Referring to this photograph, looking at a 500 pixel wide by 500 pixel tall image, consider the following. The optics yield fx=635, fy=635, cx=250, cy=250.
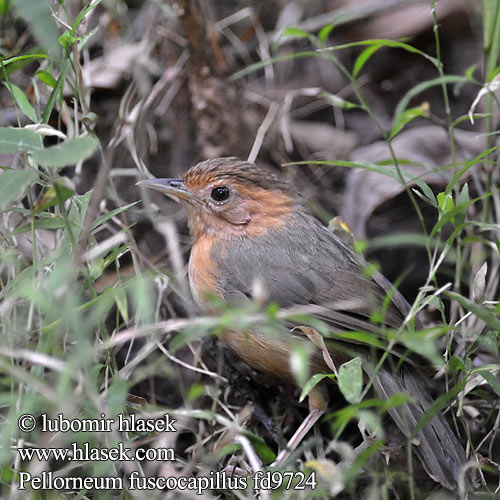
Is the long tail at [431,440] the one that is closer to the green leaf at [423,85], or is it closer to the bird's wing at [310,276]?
the bird's wing at [310,276]

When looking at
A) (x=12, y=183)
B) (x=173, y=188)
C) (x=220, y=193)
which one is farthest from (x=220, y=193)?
(x=12, y=183)

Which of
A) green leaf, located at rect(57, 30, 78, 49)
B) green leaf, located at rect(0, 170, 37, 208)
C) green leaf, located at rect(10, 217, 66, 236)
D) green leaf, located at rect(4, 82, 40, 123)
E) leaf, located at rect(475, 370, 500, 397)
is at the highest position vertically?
green leaf, located at rect(57, 30, 78, 49)

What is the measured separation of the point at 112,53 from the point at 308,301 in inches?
106

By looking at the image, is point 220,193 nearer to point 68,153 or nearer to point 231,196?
point 231,196

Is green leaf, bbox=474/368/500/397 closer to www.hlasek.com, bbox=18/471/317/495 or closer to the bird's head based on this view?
www.hlasek.com, bbox=18/471/317/495

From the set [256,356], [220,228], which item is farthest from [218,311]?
[220,228]

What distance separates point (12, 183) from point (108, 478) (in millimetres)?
1313

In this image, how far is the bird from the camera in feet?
9.98

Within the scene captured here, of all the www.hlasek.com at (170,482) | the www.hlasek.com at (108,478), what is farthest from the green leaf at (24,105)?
the www.hlasek.com at (170,482)

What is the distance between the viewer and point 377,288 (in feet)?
11.7

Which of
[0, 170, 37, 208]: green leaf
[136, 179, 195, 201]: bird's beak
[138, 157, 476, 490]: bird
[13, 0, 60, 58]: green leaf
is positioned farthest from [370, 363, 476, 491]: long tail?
[13, 0, 60, 58]: green leaf

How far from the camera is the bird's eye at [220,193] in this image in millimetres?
3889

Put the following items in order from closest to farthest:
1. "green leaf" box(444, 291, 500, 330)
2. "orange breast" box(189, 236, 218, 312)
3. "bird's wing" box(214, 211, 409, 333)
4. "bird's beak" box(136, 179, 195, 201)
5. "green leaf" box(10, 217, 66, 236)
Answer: "green leaf" box(444, 291, 500, 330) → "green leaf" box(10, 217, 66, 236) → "bird's wing" box(214, 211, 409, 333) → "orange breast" box(189, 236, 218, 312) → "bird's beak" box(136, 179, 195, 201)

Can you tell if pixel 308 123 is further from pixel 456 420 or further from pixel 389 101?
pixel 456 420
